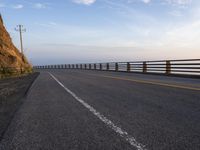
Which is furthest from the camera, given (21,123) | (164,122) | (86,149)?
(21,123)

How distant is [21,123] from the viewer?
19.1ft

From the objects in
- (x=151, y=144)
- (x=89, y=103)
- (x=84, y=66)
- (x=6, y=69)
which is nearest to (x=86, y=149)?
(x=151, y=144)

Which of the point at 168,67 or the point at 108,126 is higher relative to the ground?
the point at 168,67

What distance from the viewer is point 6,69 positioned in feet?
98.1

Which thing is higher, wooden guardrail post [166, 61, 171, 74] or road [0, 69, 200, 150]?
wooden guardrail post [166, 61, 171, 74]

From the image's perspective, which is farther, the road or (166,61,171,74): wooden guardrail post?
(166,61,171,74): wooden guardrail post

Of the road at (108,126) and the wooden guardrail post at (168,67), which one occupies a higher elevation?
the wooden guardrail post at (168,67)

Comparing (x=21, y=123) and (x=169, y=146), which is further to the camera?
(x=21, y=123)

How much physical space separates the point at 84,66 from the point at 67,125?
5619cm

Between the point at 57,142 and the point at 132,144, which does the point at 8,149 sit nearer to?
the point at 57,142

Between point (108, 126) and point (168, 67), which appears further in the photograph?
point (168, 67)

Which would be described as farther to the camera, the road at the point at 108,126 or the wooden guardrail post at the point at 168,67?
the wooden guardrail post at the point at 168,67

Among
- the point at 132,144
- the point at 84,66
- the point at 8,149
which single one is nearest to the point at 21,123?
the point at 8,149

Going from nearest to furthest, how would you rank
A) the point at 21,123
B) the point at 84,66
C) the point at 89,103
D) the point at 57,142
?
the point at 57,142 < the point at 21,123 < the point at 89,103 < the point at 84,66
